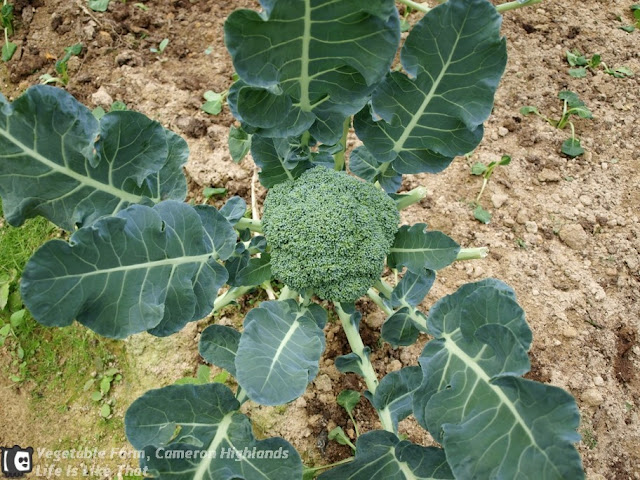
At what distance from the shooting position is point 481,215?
2.26m

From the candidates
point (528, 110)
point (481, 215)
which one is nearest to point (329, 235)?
point (481, 215)

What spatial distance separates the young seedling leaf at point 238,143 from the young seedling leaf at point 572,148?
1.48 meters

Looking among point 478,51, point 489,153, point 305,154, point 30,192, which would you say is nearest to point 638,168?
point 489,153

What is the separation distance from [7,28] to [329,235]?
2364mm

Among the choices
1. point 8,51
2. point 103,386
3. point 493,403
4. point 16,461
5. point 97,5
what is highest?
point 97,5

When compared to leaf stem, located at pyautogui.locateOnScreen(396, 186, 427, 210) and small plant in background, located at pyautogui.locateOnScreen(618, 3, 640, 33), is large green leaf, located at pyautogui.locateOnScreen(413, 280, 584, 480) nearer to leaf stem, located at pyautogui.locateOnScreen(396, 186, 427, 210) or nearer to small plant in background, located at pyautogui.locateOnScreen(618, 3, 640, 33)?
leaf stem, located at pyautogui.locateOnScreen(396, 186, 427, 210)

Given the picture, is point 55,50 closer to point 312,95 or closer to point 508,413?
point 312,95

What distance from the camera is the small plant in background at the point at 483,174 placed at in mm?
2265

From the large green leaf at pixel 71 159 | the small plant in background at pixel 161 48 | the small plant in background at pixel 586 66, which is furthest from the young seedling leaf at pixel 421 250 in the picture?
the small plant in background at pixel 161 48

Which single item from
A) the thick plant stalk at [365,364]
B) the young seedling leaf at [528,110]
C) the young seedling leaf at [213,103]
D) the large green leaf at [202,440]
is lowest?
the thick plant stalk at [365,364]

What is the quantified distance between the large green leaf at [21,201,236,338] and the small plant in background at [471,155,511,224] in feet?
4.04

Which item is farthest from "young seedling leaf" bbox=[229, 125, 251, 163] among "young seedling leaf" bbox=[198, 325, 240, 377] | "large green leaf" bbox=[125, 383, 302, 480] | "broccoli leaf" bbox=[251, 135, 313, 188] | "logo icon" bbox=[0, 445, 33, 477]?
"logo icon" bbox=[0, 445, 33, 477]

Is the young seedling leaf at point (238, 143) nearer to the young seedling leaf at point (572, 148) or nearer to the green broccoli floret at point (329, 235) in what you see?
the green broccoli floret at point (329, 235)

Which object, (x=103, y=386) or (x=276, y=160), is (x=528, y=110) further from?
(x=103, y=386)
